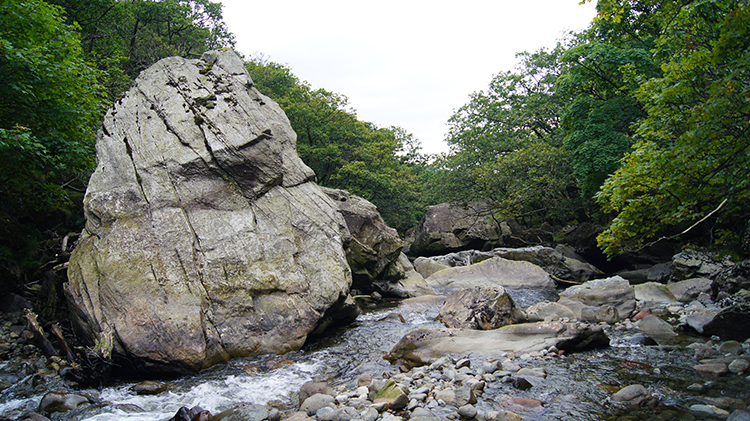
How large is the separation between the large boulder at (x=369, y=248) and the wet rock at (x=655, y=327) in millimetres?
9605

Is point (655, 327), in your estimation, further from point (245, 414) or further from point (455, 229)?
point (455, 229)

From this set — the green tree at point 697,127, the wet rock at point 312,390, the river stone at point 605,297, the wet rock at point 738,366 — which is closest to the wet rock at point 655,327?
the river stone at point 605,297

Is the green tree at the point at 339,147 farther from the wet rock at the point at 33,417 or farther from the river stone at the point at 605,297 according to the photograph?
the wet rock at the point at 33,417

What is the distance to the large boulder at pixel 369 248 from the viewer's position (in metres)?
17.1

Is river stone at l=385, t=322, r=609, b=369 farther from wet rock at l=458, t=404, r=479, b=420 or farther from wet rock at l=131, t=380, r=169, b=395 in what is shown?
wet rock at l=131, t=380, r=169, b=395

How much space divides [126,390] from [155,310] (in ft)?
5.27

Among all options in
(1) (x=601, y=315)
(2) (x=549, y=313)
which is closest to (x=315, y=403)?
(2) (x=549, y=313)

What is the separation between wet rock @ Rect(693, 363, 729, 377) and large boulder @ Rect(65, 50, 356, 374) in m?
7.79

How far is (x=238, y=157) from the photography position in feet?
38.8

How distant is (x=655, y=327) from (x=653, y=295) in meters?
4.51

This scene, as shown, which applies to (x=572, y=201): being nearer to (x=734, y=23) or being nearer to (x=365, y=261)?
(x=365, y=261)

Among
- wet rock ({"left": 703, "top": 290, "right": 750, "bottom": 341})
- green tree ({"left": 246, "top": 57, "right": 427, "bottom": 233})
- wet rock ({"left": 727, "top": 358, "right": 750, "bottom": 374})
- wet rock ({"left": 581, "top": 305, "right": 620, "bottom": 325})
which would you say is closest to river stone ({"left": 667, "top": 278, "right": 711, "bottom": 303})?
wet rock ({"left": 581, "top": 305, "right": 620, "bottom": 325})

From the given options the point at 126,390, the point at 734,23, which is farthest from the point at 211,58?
the point at 734,23

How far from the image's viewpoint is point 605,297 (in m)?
13.4
